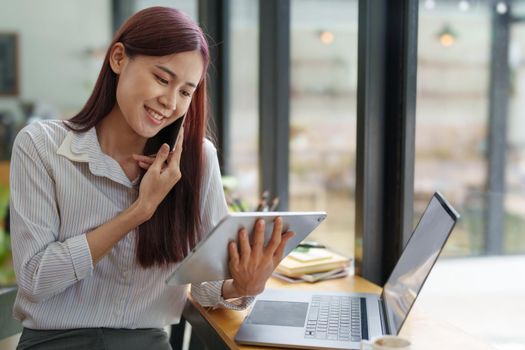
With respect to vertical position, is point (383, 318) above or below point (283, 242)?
below

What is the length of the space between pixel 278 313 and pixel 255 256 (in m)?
0.21

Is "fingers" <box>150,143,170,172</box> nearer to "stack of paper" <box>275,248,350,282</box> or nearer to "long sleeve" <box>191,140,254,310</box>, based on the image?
"long sleeve" <box>191,140,254,310</box>

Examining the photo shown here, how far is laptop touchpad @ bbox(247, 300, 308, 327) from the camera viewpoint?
1.45 m

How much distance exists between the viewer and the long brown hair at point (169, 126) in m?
1.46

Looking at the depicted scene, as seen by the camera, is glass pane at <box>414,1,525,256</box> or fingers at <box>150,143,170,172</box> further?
glass pane at <box>414,1,525,256</box>

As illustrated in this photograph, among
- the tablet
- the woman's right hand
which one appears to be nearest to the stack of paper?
the tablet

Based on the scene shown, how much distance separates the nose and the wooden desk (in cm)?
53

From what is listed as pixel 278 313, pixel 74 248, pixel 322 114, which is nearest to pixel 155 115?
pixel 74 248

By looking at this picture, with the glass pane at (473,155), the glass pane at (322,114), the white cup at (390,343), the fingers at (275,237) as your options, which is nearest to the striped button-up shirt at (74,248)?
the fingers at (275,237)

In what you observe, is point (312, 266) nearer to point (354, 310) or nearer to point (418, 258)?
point (354, 310)

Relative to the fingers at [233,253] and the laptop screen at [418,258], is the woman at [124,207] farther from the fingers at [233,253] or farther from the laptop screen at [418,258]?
the laptop screen at [418,258]

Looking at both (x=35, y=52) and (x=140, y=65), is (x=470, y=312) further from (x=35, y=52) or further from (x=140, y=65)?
(x=35, y=52)

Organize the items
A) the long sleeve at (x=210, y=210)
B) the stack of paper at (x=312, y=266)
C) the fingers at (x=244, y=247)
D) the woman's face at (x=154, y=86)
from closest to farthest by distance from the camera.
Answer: the fingers at (x=244, y=247) < the woman's face at (x=154, y=86) < the long sleeve at (x=210, y=210) < the stack of paper at (x=312, y=266)

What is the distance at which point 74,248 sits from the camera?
1.39 metres
